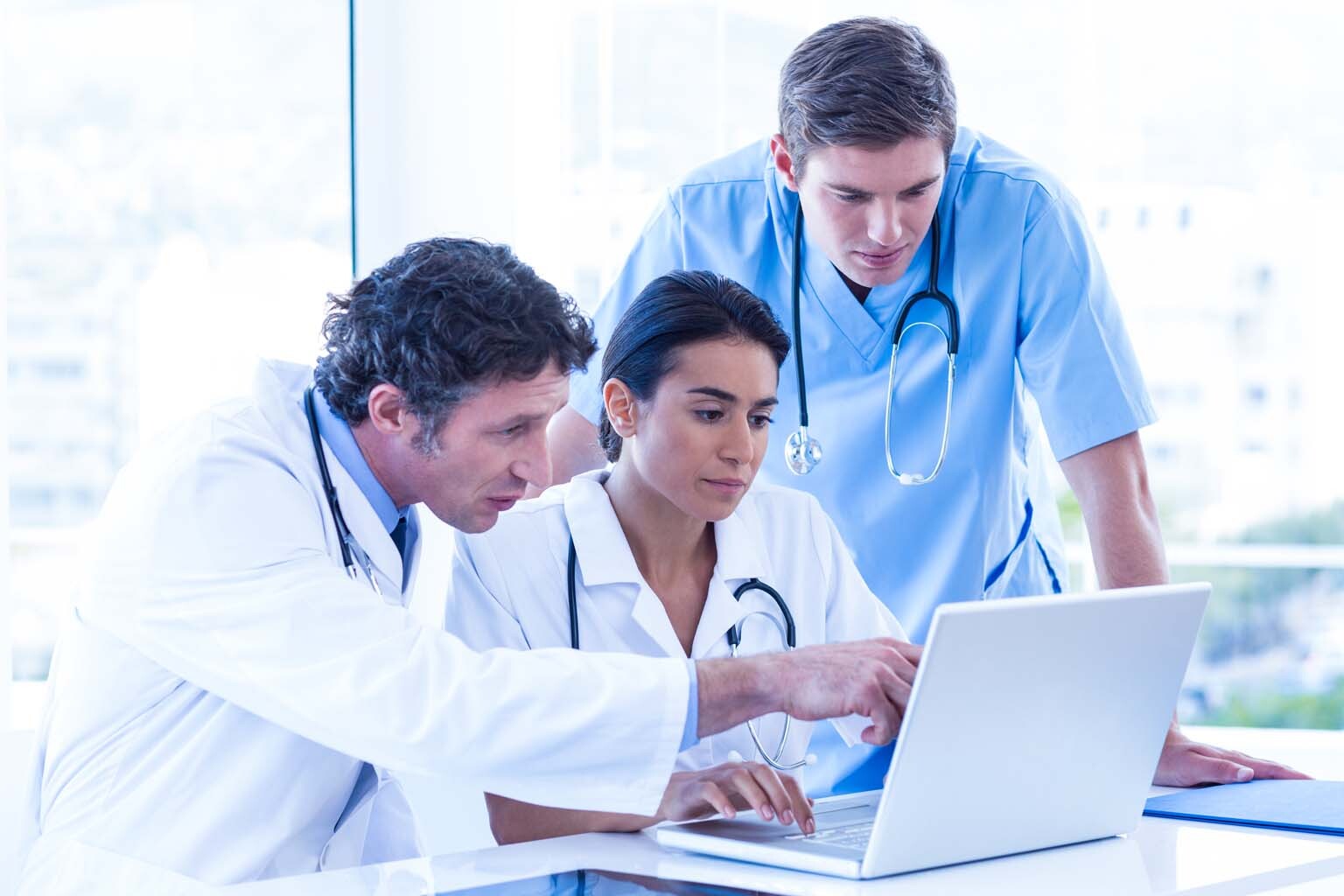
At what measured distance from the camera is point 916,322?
5.93 feet

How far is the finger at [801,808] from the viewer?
113 cm

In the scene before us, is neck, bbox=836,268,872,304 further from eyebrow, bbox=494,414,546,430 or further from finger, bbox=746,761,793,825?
finger, bbox=746,761,793,825

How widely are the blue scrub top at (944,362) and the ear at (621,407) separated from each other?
0.20m

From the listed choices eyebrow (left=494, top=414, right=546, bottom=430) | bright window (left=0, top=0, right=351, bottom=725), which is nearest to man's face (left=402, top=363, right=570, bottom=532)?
eyebrow (left=494, top=414, right=546, bottom=430)

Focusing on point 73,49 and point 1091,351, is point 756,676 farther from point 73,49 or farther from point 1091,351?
point 73,49

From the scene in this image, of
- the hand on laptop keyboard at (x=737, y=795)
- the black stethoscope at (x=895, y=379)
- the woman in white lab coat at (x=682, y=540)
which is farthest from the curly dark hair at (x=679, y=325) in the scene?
the hand on laptop keyboard at (x=737, y=795)

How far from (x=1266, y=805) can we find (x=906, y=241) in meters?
0.73

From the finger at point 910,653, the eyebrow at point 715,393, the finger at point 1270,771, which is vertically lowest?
the finger at point 1270,771

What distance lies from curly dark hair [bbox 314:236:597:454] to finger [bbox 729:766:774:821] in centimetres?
43

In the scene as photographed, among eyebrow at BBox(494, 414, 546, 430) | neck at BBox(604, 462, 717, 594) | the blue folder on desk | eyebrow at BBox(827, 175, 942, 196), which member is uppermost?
eyebrow at BBox(827, 175, 942, 196)

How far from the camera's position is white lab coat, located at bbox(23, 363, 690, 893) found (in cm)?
108

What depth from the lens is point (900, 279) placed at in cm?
182

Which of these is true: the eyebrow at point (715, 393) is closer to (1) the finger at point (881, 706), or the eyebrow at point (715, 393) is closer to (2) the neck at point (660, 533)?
(2) the neck at point (660, 533)

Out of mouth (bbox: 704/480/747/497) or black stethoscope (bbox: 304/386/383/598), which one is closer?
black stethoscope (bbox: 304/386/383/598)
